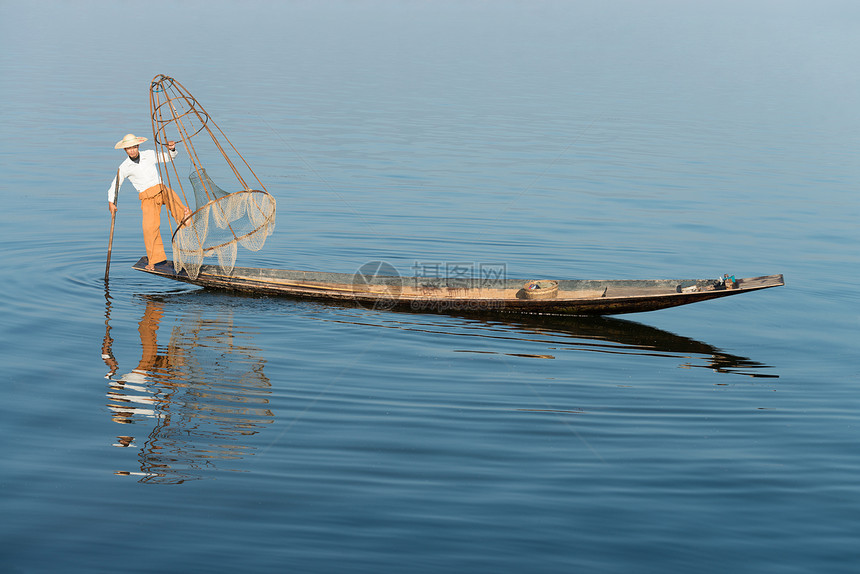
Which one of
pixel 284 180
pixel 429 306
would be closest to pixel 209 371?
pixel 429 306

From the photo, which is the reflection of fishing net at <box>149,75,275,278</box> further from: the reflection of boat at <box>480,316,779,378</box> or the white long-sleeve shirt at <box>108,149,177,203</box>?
the reflection of boat at <box>480,316,779,378</box>

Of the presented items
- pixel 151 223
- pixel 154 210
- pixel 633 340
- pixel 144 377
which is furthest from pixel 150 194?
pixel 633 340

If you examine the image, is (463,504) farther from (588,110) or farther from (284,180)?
(588,110)

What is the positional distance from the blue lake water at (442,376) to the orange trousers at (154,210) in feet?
1.74

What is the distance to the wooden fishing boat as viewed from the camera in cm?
824

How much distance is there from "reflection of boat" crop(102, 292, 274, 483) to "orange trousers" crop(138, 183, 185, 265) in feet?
3.34

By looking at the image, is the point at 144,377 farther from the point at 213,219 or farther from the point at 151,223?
the point at 151,223

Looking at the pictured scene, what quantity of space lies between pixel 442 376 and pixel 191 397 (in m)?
1.99

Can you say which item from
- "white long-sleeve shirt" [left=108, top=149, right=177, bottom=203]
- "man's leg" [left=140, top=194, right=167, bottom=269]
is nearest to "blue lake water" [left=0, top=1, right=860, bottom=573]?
"man's leg" [left=140, top=194, right=167, bottom=269]

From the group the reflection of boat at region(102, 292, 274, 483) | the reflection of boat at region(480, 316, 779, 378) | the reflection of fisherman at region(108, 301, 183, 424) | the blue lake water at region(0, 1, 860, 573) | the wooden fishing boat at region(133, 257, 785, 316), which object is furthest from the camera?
the wooden fishing boat at region(133, 257, 785, 316)

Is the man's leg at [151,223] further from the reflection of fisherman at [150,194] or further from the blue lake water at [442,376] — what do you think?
the blue lake water at [442,376]

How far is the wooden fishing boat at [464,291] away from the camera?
27.0ft

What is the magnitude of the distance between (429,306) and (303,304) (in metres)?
1.33

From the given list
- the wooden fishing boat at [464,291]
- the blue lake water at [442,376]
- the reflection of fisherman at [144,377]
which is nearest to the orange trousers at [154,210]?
the wooden fishing boat at [464,291]
